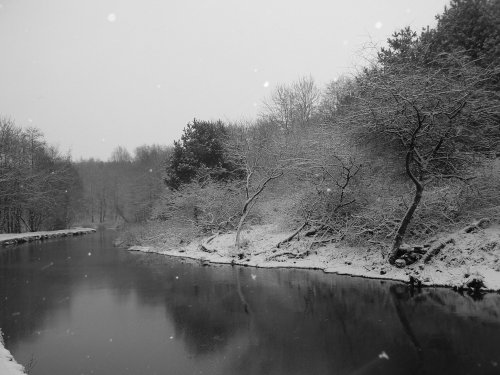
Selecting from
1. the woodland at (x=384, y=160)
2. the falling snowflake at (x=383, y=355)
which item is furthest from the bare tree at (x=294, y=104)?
the falling snowflake at (x=383, y=355)

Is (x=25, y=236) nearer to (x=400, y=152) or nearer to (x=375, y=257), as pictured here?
(x=375, y=257)

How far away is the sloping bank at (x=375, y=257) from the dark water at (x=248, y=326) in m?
0.86

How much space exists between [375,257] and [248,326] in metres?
8.84

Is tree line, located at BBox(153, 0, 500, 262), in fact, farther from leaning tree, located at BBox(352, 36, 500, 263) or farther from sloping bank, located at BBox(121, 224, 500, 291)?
sloping bank, located at BBox(121, 224, 500, 291)

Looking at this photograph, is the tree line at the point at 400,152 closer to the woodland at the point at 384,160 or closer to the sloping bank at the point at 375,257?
the woodland at the point at 384,160

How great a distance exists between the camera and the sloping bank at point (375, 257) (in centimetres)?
1376

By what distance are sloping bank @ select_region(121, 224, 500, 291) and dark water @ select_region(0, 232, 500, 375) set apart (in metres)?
0.86

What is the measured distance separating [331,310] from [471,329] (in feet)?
13.0

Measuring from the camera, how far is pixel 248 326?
1104cm

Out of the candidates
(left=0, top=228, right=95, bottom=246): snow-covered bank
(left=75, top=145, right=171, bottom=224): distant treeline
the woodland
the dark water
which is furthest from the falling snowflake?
(left=75, top=145, right=171, bottom=224): distant treeline

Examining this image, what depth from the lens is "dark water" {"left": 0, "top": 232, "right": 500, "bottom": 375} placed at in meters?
8.39

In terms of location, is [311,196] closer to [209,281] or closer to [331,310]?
[209,281]

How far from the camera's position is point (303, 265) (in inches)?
785

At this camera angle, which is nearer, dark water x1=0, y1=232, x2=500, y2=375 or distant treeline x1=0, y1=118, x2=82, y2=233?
dark water x1=0, y1=232, x2=500, y2=375
